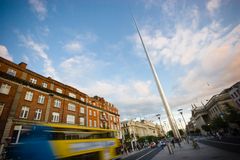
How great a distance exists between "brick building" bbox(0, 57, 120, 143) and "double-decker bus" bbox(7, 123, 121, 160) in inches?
440

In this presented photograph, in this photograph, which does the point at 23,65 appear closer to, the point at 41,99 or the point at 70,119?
the point at 41,99

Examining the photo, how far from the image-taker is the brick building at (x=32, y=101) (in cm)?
1958

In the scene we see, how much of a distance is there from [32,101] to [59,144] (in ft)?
58.0

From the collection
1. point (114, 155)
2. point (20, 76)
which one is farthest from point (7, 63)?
point (114, 155)

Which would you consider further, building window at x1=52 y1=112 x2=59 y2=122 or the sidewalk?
building window at x1=52 y1=112 x2=59 y2=122

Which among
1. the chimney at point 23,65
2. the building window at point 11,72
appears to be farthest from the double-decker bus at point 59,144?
the chimney at point 23,65

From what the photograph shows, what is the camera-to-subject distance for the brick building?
1958cm

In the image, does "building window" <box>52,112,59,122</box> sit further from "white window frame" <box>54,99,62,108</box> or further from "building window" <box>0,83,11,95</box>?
"building window" <box>0,83,11,95</box>

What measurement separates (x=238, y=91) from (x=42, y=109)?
199 feet

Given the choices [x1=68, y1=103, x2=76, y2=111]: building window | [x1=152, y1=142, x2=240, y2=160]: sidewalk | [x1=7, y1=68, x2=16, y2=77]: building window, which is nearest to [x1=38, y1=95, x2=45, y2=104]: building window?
[x1=7, y1=68, x2=16, y2=77]: building window

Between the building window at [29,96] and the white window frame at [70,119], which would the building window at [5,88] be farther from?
the white window frame at [70,119]

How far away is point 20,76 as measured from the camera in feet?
75.9

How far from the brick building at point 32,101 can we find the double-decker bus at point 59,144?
11.2 meters

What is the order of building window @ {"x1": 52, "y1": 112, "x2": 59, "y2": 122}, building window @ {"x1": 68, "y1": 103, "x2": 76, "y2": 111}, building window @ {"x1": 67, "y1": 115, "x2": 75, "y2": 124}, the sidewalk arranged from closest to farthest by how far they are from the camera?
the sidewalk → building window @ {"x1": 52, "y1": 112, "x2": 59, "y2": 122} → building window @ {"x1": 67, "y1": 115, "x2": 75, "y2": 124} → building window @ {"x1": 68, "y1": 103, "x2": 76, "y2": 111}
